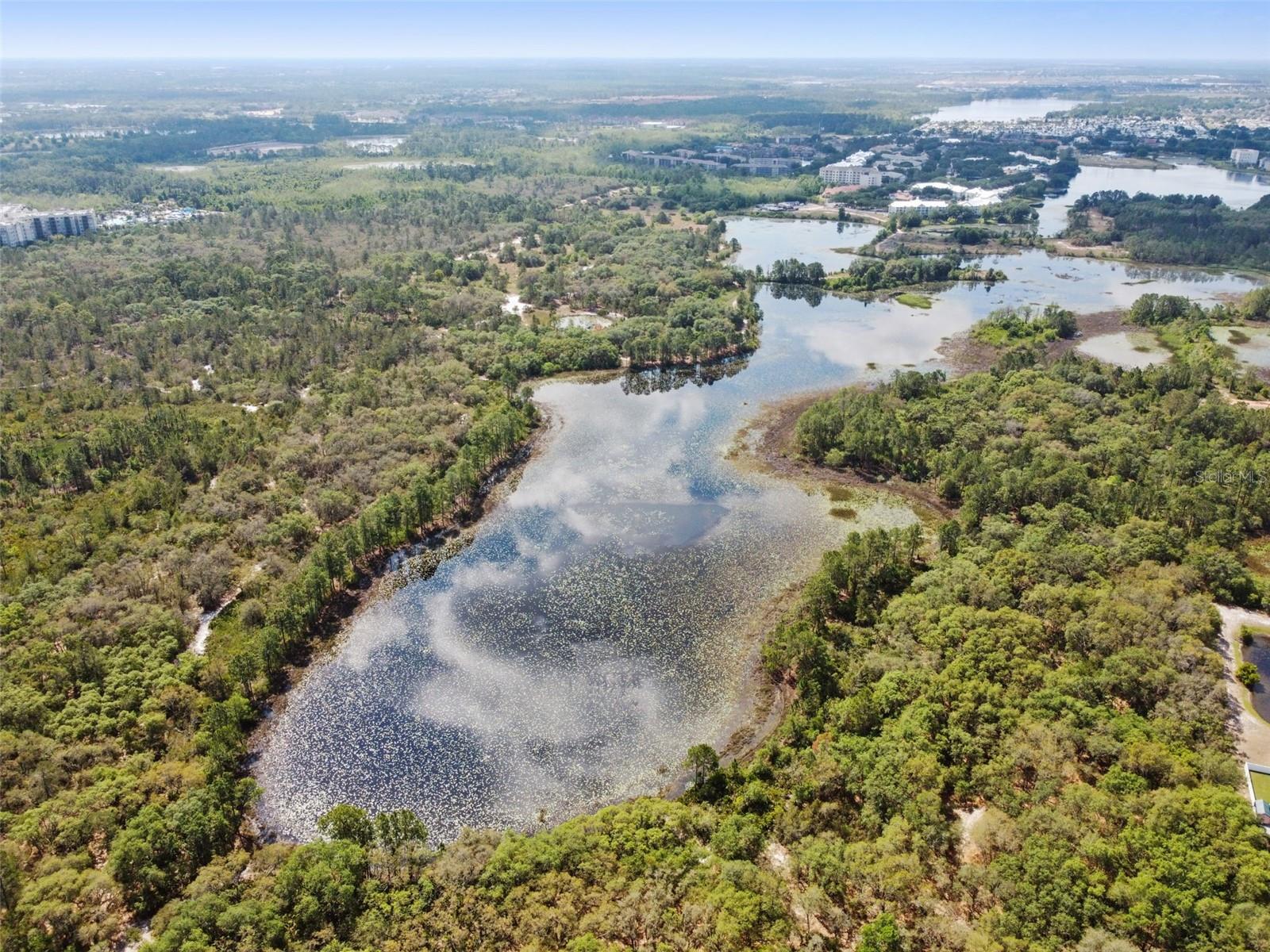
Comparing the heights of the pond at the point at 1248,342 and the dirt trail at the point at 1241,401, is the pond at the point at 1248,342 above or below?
above

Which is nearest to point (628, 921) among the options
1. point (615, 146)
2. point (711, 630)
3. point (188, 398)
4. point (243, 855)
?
point (243, 855)

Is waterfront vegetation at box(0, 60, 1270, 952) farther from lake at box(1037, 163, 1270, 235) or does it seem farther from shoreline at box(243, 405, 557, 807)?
lake at box(1037, 163, 1270, 235)

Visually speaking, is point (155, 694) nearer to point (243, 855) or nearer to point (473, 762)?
point (243, 855)

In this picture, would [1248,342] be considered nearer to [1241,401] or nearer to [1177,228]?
[1241,401]

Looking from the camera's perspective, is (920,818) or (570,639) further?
(570,639)

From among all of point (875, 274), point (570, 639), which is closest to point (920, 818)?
point (570, 639)

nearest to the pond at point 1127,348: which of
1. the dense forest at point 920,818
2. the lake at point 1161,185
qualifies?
the dense forest at point 920,818

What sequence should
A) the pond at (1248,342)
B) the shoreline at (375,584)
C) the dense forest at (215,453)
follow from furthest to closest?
the pond at (1248,342) → the shoreline at (375,584) → the dense forest at (215,453)

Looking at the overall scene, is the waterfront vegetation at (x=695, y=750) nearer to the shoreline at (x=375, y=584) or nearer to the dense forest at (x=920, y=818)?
the dense forest at (x=920, y=818)
